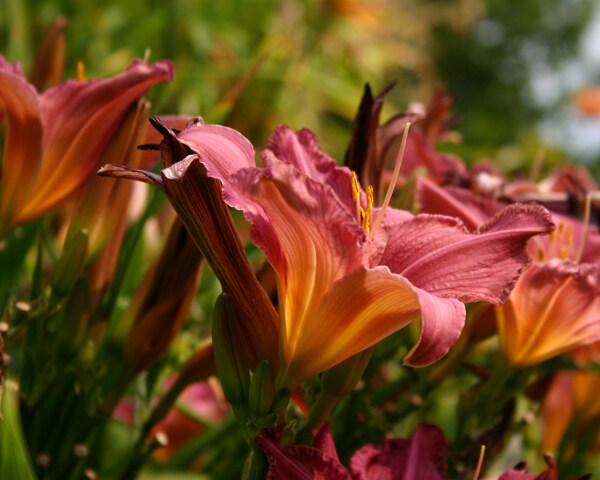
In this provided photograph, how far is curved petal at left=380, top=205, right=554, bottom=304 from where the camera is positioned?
0.28 meters

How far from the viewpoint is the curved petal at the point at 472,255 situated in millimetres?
284

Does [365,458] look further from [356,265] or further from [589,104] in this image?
[589,104]

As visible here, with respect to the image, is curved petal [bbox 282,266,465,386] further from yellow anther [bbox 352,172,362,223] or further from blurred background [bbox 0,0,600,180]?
blurred background [bbox 0,0,600,180]

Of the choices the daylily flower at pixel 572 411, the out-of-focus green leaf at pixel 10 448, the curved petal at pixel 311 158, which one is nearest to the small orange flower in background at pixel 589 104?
the daylily flower at pixel 572 411

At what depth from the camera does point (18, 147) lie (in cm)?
37

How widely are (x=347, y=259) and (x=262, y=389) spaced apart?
7cm

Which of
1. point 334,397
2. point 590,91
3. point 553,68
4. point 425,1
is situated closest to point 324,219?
point 334,397

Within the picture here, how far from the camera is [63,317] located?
365mm

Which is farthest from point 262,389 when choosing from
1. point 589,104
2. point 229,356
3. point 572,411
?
point 589,104

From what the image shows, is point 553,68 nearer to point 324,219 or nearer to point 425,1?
point 425,1

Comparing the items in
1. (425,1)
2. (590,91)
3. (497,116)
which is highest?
(425,1)

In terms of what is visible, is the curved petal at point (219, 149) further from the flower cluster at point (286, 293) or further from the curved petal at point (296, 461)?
the curved petal at point (296, 461)

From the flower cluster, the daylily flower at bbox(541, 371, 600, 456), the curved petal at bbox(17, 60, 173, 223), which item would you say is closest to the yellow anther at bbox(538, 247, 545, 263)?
the flower cluster

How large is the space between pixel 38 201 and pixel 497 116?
8.13m
